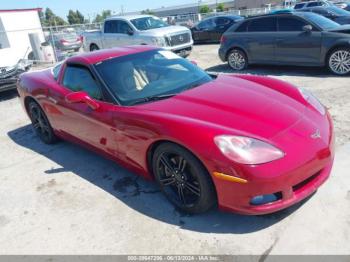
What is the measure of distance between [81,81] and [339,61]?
19.8ft

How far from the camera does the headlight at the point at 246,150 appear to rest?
2576 mm

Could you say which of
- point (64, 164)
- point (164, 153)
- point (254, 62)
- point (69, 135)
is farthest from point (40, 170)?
point (254, 62)

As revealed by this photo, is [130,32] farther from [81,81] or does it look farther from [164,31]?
[81,81]

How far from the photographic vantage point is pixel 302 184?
9.10ft

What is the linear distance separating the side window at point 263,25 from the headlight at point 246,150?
682 cm

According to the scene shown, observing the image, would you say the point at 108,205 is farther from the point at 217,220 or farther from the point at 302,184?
the point at 302,184

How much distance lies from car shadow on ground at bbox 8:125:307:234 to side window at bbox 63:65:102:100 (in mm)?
992

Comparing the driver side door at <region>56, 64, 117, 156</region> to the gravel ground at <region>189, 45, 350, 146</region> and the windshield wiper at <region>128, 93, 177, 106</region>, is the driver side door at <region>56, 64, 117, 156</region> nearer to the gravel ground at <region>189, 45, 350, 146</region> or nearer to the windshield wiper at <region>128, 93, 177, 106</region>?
the windshield wiper at <region>128, 93, 177, 106</region>

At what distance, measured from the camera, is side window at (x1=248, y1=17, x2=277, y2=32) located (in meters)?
8.66

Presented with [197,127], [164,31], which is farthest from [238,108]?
[164,31]

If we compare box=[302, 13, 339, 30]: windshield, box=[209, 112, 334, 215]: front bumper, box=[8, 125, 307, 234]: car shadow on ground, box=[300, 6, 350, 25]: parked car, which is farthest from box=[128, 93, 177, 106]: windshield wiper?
box=[300, 6, 350, 25]: parked car

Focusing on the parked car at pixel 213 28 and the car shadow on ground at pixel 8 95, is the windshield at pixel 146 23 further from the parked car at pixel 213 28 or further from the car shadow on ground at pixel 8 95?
the parked car at pixel 213 28

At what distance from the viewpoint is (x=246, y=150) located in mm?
2627

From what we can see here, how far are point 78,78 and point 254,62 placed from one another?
6117 millimetres
